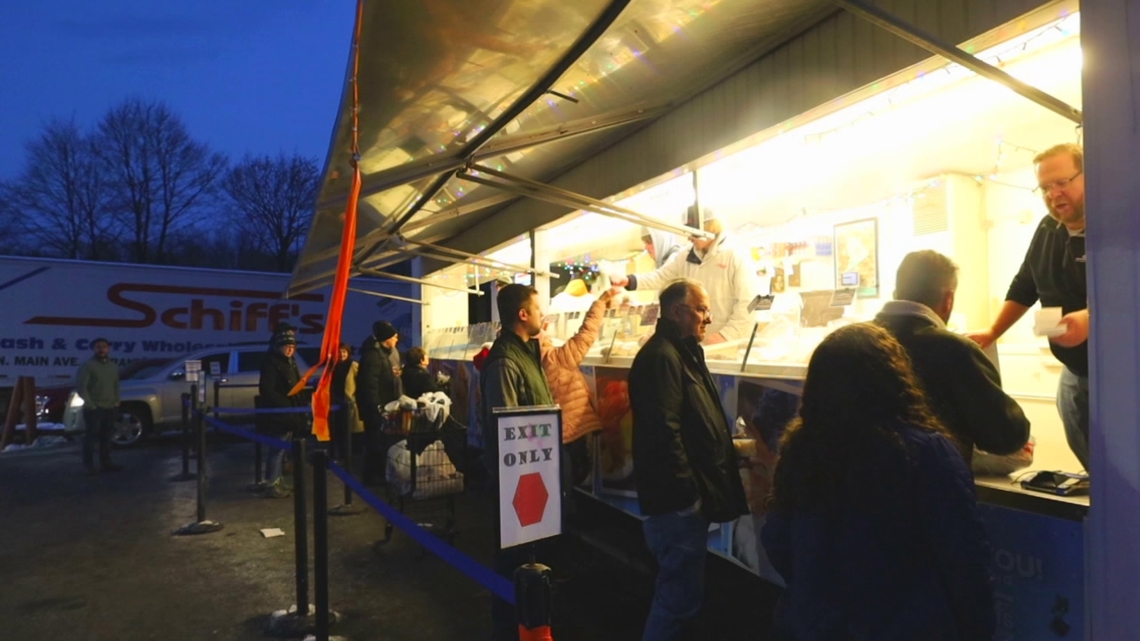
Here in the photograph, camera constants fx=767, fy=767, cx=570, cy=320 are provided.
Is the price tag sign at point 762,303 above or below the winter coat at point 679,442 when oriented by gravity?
above

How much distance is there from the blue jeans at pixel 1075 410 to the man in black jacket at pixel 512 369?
2.38 metres

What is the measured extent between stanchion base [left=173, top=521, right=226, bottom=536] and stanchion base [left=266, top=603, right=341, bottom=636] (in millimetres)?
2589

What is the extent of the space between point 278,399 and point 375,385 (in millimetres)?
1075

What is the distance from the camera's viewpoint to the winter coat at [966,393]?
7.47ft

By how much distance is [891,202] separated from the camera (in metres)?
5.05

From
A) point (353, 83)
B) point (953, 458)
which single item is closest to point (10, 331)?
point (353, 83)

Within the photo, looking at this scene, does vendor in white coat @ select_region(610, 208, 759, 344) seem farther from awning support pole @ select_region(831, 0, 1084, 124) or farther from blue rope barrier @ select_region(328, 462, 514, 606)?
blue rope barrier @ select_region(328, 462, 514, 606)

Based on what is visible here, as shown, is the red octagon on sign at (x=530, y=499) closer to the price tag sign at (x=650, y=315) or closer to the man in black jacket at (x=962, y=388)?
the man in black jacket at (x=962, y=388)

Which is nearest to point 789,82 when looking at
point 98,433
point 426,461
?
point 426,461

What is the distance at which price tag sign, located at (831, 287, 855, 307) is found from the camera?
12.4ft

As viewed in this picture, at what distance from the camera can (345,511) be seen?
752 cm

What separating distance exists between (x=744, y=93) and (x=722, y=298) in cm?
→ 139

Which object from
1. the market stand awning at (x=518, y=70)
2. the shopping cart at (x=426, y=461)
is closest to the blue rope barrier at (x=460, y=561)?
the market stand awning at (x=518, y=70)

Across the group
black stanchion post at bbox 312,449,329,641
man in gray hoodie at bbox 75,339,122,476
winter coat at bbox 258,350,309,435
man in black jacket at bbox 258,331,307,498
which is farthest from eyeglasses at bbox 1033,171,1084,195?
man in gray hoodie at bbox 75,339,122,476
